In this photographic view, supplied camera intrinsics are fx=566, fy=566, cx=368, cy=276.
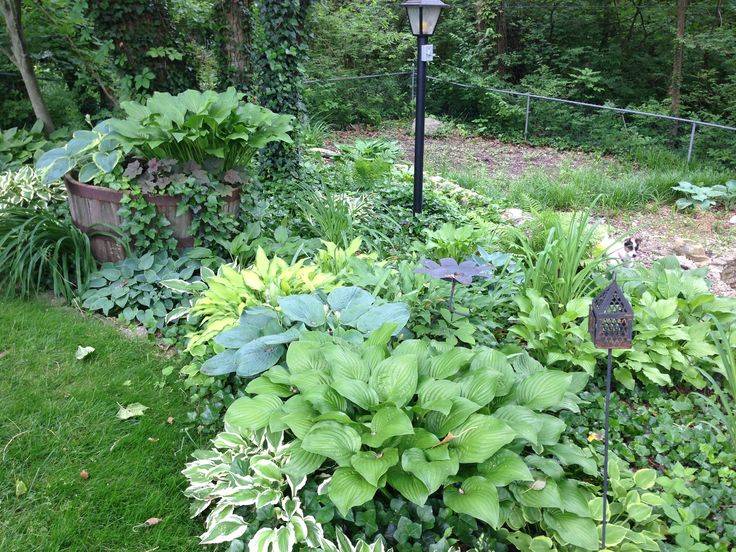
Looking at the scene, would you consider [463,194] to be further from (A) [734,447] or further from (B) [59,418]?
(B) [59,418]

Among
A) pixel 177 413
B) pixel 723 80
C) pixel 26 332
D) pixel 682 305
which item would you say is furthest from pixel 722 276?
pixel 723 80

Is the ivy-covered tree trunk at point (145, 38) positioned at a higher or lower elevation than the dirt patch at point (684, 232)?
higher

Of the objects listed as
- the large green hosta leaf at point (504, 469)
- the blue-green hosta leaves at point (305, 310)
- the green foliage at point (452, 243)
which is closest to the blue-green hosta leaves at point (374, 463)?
the large green hosta leaf at point (504, 469)

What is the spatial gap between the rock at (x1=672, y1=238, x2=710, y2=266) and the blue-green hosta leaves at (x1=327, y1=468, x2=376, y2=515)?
13.0 feet

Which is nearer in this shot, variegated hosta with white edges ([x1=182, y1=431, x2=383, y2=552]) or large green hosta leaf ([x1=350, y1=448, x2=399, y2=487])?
large green hosta leaf ([x1=350, y1=448, x2=399, y2=487])

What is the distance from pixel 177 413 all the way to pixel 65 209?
79.2 inches

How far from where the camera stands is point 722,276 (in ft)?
13.6

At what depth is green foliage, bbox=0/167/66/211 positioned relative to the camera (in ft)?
12.2

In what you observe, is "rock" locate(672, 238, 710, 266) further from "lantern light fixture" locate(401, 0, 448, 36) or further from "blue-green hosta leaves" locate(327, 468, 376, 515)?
"blue-green hosta leaves" locate(327, 468, 376, 515)

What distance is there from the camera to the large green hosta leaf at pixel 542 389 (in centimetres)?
189

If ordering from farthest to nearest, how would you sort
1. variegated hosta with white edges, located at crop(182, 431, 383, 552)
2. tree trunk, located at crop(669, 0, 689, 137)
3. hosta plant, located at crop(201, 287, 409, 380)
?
1. tree trunk, located at crop(669, 0, 689, 137)
2. hosta plant, located at crop(201, 287, 409, 380)
3. variegated hosta with white edges, located at crop(182, 431, 383, 552)

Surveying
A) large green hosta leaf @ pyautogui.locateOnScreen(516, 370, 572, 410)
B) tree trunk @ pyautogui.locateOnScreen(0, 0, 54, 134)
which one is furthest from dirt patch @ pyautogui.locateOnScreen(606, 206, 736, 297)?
tree trunk @ pyautogui.locateOnScreen(0, 0, 54, 134)

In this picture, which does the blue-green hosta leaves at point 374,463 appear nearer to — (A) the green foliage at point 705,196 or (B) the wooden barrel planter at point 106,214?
(B) the wooden barrel planter at point 106,214

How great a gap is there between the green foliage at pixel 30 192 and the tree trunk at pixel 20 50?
136cm
